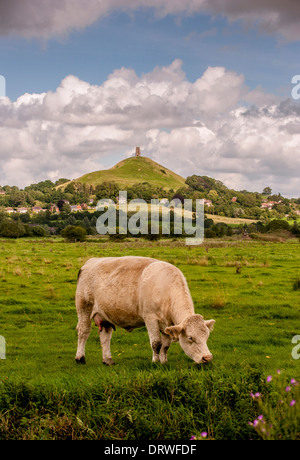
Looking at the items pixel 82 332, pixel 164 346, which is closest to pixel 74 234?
pixel 82 332

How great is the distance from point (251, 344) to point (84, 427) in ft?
25.2

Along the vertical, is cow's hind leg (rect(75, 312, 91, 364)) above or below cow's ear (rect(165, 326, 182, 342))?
below

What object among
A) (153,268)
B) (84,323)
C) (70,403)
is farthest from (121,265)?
(70,403)

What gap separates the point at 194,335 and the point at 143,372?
1175 millimetres

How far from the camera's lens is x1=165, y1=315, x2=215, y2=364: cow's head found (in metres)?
7.93

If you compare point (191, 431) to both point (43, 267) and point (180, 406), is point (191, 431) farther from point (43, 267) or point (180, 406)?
point (43, 267)

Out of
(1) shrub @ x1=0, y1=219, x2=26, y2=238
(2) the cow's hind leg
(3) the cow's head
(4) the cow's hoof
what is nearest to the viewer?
(3) the cow's head

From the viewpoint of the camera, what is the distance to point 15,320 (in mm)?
16266

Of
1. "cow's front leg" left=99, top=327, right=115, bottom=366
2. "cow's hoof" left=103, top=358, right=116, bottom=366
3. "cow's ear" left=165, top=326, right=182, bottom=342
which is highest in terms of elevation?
"cow's ear" left=165, top=326, right=182, bottom=342

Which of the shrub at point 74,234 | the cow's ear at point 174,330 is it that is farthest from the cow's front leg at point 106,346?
the shrub at point 74,234

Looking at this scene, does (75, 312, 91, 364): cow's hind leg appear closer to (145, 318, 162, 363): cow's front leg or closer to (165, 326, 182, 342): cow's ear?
(145, 318, 162, 363): cow's front leg

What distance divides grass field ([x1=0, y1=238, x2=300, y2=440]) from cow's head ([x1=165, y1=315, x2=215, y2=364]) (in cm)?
32

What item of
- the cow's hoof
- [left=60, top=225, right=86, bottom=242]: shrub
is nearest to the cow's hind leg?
the cow's hoof

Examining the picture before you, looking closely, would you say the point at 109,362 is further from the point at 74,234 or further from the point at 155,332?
the point at 74,234
